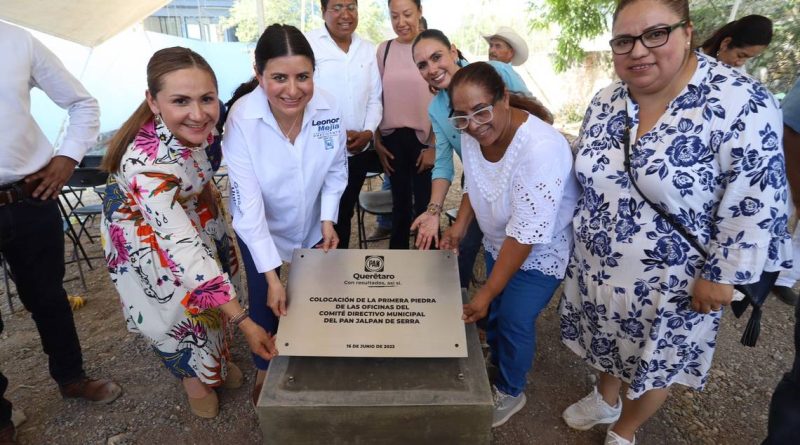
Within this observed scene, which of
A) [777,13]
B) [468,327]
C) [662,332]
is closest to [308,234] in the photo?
[468,327]

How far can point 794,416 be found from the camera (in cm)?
135

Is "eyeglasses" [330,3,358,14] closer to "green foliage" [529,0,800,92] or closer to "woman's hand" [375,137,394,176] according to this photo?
"woman's hand" [375,137,394,176]

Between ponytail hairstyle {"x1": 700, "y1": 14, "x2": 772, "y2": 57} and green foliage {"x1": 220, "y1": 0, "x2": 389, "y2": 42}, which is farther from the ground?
green foliage {"x1": 220, "y1": 0, "x2": 389, "y2": 42}

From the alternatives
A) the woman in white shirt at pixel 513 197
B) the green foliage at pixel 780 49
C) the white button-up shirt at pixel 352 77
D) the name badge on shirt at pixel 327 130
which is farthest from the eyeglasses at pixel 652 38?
the green foliage at pixel 780 49

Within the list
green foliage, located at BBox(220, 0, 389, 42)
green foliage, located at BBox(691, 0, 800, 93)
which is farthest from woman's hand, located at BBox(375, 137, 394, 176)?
green foliage, located at BBox(220, 0, 389, 42)

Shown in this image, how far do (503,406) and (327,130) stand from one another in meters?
1.62

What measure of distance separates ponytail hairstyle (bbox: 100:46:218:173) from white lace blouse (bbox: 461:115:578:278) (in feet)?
3.69

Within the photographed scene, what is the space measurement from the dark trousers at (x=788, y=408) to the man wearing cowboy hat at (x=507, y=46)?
9.71 feet

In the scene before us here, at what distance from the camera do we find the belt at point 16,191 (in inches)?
77.4

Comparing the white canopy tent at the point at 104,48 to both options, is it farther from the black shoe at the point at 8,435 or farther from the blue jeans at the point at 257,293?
the blue jeans at the point at 257,293

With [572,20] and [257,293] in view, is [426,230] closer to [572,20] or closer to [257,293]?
[257,293]

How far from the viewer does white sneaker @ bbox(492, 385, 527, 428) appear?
2256 millimetres

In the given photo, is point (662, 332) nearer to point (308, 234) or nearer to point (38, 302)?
point (308, 234)

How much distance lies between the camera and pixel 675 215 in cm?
145
